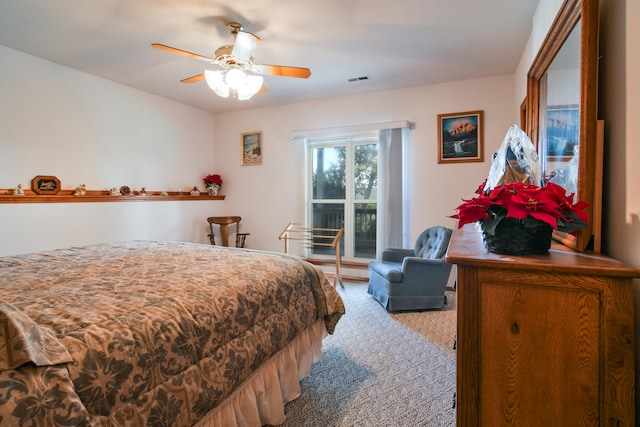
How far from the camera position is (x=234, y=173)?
16.9 feet

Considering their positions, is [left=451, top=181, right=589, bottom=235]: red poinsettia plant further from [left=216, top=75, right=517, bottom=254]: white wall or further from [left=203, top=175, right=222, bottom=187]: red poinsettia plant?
[left=203, top=175, right=222, bottom=187]: red poinsettia plant

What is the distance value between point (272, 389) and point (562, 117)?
1.90 meters

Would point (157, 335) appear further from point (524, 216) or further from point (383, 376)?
point (383, 376)

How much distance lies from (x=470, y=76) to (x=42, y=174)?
4.76 m

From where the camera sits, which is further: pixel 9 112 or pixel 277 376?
pixel 9 112

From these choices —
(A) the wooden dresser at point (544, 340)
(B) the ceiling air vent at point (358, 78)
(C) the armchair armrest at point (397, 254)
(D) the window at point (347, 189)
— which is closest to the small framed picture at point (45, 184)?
(D) the window at point (347, 189)

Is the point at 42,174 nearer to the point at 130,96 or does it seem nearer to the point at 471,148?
the point at 130,96

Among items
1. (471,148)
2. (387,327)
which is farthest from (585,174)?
(471,148)

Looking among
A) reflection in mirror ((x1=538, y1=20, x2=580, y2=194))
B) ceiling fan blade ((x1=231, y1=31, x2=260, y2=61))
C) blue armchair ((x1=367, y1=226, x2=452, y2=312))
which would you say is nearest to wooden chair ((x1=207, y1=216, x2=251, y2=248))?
blue armchair ((x1=367, y1=226, x2=452, y2=312))

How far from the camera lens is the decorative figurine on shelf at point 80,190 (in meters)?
3.37

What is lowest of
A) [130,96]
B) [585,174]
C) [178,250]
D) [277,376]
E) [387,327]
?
[387,327]

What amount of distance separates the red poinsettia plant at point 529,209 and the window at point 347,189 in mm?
3340

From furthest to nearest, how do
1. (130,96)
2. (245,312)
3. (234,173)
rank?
(234,173), (130,96), (245,312)

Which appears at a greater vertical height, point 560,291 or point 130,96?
point 130,96
